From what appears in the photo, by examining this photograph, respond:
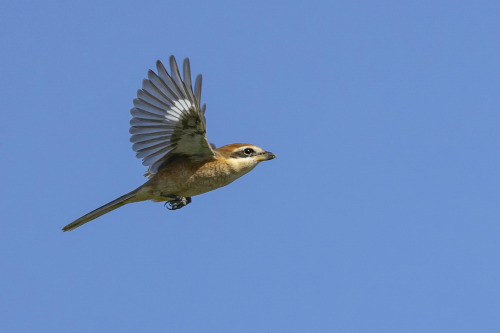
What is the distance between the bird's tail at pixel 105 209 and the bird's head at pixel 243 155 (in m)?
1.16

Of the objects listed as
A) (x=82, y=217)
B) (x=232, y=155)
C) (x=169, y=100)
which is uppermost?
(x=169, y=100)

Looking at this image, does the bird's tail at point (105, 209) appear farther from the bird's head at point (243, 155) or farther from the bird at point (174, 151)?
the bird's head at point (243, 155)

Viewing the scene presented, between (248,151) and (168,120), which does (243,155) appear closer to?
(248,151)

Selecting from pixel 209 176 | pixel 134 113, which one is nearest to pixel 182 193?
pixel 209 176

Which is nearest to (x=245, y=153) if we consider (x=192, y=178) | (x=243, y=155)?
(x=243, y=155)

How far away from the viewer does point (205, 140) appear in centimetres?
870

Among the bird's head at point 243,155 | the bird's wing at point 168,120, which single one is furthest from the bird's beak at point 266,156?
the bird's wing at point 168,120

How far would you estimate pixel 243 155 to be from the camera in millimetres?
9008

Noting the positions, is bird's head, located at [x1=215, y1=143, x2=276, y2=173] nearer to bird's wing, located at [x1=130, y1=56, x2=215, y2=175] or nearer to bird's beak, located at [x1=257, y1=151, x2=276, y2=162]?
bird's beak, located at [x1=257, y1=151, x2=276, y2=162]

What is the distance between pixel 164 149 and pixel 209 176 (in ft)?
2.35

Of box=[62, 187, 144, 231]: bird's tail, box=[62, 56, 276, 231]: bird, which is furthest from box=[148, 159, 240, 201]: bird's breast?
box=[62, 187, 144, 231]: bird's tail

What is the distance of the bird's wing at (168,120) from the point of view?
27.5ft

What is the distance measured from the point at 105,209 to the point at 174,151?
112cm

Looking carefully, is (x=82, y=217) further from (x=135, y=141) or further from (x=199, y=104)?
(x=199, y=104)
